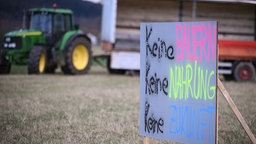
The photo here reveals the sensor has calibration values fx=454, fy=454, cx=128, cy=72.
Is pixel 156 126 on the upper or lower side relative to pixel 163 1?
lower

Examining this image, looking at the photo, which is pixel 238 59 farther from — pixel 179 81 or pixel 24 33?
pixel 179 81

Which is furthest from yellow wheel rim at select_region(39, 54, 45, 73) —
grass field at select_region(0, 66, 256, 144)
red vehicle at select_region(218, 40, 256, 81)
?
red vehicle at select_region(218, 40, 256, 81)

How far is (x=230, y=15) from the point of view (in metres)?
19.3

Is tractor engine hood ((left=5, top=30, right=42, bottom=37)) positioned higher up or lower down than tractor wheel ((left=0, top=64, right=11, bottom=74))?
higher up

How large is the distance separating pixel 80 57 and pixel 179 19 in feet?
14.8

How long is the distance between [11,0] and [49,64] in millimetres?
2682

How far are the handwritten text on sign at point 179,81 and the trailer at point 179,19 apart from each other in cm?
1052

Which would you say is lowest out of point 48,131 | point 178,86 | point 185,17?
point 48,131

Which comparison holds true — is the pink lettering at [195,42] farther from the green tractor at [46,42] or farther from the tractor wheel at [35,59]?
the green tractor at [46,42]

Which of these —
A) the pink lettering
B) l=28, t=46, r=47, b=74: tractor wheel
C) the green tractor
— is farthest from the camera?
the green tractor

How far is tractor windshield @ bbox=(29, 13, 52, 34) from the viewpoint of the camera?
16.4 meters

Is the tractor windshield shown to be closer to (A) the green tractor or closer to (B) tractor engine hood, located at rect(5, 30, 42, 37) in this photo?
(A) the green tractor

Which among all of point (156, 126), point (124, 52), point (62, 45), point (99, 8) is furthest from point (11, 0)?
point (99, 8)

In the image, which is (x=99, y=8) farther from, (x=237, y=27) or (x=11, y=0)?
(x=11, y=0)
